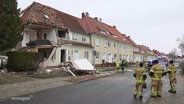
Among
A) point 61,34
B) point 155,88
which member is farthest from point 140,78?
point 61,34

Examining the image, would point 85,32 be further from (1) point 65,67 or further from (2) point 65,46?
(1) point 65,67

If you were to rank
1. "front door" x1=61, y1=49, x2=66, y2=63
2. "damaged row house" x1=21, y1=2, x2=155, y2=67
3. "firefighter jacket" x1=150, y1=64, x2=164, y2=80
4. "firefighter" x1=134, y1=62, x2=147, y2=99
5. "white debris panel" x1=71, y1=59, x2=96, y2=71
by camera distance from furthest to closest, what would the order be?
"front door" x1=61, y1=49, x2=66, y2=63
"damaged row house" x1=21, y1=2, x2=155, y2=67
"white debris panel" x1=71, y1=59, x2=96, y2=71
"firefighter jacket" x1=150, y1=64, x2=164, y2=80
"firefighter" x1=134, y1=62, x2=147, y2=99

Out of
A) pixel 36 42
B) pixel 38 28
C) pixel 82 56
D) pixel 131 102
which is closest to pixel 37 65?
pixel 36 42

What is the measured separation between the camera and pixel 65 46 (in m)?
38.6

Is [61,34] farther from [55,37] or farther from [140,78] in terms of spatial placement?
[140,78]

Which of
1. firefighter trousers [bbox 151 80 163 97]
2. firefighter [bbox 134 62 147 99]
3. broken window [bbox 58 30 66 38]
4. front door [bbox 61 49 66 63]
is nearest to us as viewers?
firefighter [bbox 134 62 147 99]

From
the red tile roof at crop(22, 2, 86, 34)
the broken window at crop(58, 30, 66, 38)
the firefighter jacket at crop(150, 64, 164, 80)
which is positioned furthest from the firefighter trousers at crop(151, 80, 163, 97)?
the broken window at crop(58, 30, 66, 38)

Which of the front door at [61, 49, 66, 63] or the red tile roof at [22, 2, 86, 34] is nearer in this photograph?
the red tile roof at [22, 2, 86, 34]

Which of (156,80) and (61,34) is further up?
(61,34)

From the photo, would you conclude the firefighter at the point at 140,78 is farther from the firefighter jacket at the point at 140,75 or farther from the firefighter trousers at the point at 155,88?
the firefighter trousers at the point at 155,88

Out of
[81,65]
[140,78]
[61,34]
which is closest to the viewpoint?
[140,78]

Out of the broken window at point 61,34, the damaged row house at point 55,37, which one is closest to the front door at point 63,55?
the damaged row house at point 55,37

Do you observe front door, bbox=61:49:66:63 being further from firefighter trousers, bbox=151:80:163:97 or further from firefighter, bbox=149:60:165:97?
firefighter trousers, bbox=151:80:163:97

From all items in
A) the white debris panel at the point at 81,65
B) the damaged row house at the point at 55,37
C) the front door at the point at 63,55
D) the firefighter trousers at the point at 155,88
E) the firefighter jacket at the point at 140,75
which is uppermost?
the damaged row house at the point at 55,37
